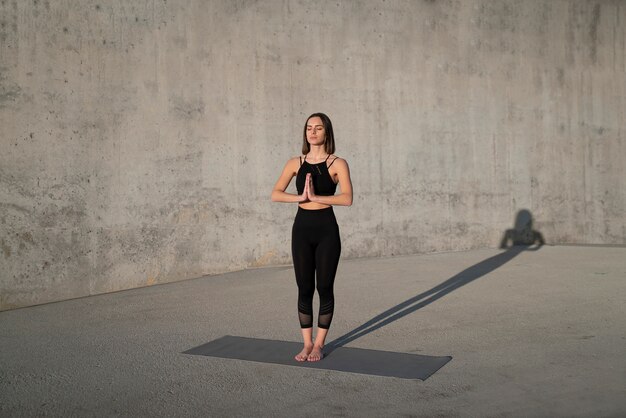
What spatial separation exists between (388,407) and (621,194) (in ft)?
28.4

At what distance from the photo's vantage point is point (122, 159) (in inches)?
283

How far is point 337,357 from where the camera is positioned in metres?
4.35

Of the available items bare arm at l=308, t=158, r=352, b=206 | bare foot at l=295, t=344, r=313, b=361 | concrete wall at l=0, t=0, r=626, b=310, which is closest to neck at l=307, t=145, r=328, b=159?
bare arm at l=308, t=158, r=352, b=206

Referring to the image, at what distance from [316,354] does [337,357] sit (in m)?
0.17

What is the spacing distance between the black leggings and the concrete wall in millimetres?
3504

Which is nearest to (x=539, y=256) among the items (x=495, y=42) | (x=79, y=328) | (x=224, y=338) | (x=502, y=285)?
(x=502, y=285)

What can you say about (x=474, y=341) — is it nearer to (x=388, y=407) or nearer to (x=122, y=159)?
(x=388, y=407)

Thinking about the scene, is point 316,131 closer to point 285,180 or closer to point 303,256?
point 285,180

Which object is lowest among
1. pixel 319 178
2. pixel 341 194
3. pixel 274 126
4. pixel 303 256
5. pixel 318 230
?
pixel 303 256

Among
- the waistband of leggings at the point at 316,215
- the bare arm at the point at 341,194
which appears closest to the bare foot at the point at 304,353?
the waistband of leggings at the point at 316,215

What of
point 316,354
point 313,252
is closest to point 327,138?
point 313,252

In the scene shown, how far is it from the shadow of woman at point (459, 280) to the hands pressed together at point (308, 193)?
111 cm

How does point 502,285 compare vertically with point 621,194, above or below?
below

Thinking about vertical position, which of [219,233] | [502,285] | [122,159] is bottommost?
[502,285]
